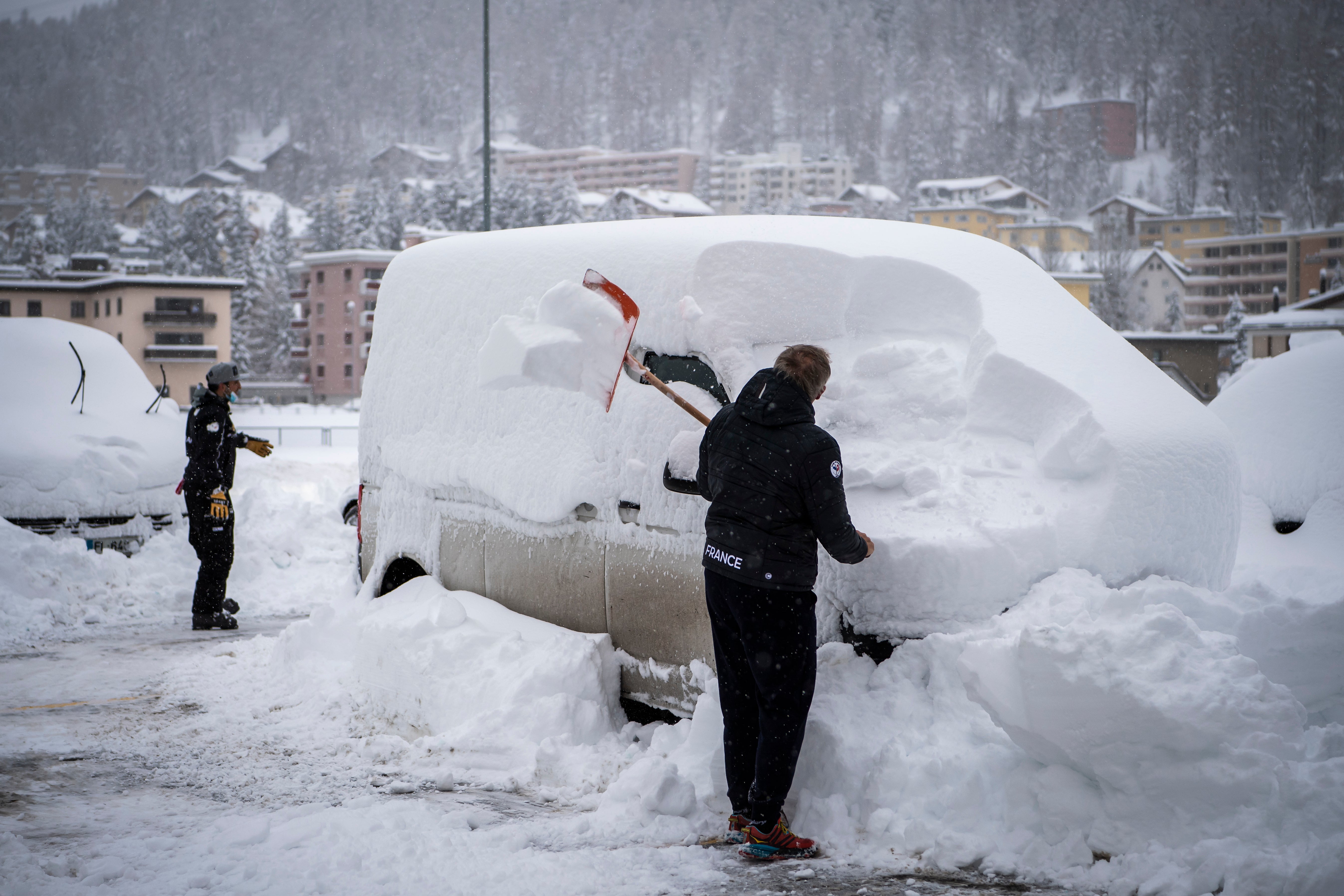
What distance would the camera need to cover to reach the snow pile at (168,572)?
25.2ft

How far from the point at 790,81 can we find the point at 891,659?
19776 centimetres

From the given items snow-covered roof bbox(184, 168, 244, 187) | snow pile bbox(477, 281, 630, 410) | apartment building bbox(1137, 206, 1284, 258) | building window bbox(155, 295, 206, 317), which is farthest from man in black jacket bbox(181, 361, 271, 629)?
snow-covered roof bbox(184, 168, 244, 187)

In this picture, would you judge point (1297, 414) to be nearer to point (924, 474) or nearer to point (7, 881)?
point (924, 474)

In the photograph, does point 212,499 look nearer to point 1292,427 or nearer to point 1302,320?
point 1292,427

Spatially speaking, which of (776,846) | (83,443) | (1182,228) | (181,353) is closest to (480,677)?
(776,846)

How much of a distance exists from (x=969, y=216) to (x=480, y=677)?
385ft

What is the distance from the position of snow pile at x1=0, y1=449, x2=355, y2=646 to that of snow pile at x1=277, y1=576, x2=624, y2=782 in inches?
45.9

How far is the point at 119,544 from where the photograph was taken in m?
8.62

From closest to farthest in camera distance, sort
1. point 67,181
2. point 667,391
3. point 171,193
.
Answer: point 667,391
point 171,193
point 67,181

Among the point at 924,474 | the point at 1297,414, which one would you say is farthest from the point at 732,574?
the point at 1297,414

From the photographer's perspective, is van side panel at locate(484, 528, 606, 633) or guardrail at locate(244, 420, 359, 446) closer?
van side panel at locate(484, 528, 606, 633)

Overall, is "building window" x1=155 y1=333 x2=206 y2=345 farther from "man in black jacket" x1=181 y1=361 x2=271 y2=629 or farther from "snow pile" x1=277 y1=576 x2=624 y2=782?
"snow pile" x1=277 y1=576 x2=624 y2=782

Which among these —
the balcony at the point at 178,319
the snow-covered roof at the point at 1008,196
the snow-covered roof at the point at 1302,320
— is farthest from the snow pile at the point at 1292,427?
the snow-covered roof at the point at 1008,196

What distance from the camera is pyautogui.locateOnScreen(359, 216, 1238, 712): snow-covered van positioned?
3.54 m
